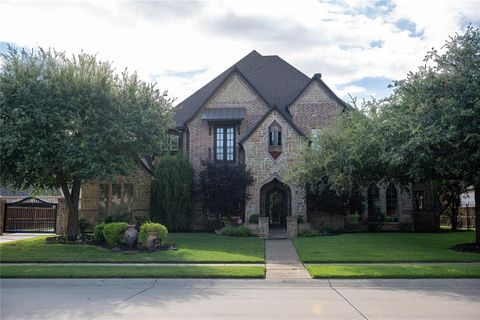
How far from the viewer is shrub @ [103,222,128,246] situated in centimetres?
1823

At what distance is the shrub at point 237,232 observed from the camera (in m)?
23.6

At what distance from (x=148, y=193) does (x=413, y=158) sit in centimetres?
1672

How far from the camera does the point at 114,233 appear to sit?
1820cm

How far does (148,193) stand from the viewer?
27250 mm

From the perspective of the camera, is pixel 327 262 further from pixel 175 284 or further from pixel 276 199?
pixel 276 199

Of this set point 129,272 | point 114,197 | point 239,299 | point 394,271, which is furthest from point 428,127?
point 114,197

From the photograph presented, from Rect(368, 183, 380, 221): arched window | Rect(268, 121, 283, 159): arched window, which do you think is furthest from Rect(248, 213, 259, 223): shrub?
Rect(368, 183, 380, 221): arched window

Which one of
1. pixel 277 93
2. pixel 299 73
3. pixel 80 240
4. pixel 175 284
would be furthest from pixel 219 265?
pixel 299 73

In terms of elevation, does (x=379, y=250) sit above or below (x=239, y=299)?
above

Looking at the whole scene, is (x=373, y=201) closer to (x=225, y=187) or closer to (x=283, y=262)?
(x=225, y=187)

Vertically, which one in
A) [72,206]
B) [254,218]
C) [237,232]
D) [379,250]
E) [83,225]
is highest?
[72,206]

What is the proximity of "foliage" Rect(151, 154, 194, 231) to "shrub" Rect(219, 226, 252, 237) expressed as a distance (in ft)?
9.75

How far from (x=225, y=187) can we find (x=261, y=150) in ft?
10.2

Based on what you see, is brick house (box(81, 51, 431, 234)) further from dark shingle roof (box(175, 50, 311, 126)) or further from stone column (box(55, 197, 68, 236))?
stone column (box(55, 197, 68, 236))
